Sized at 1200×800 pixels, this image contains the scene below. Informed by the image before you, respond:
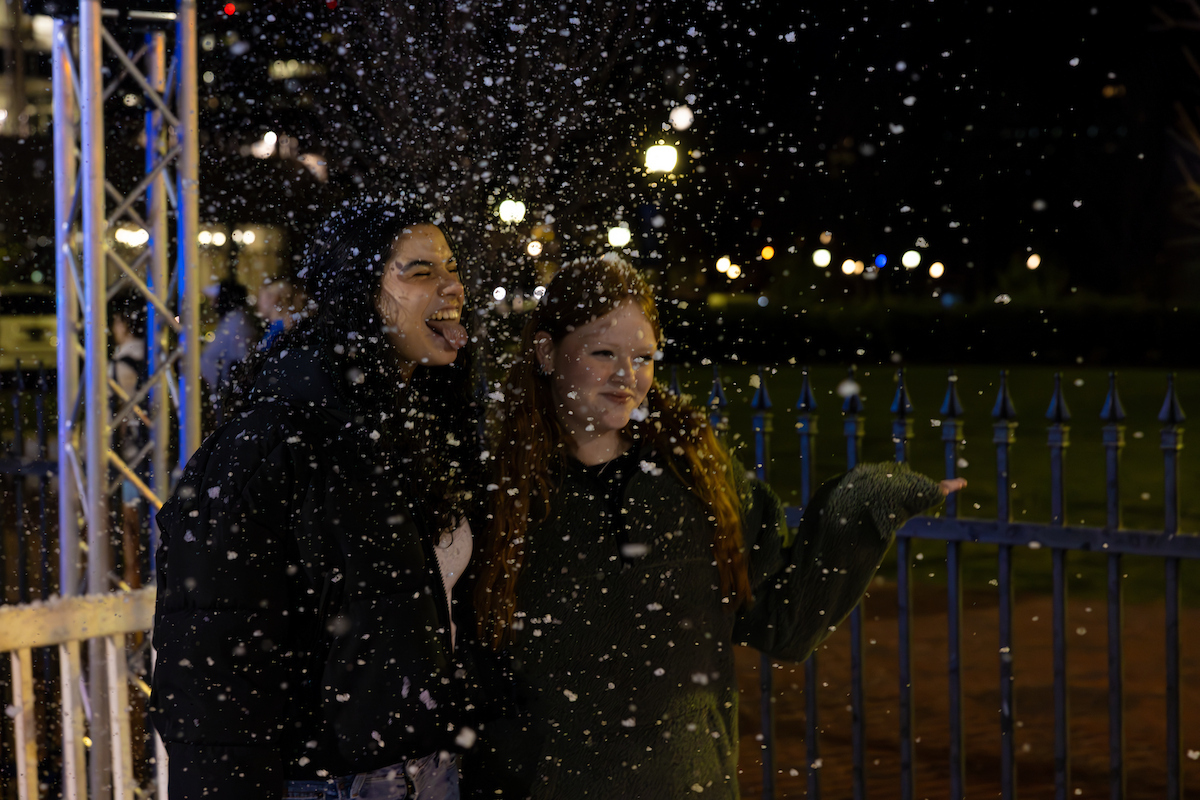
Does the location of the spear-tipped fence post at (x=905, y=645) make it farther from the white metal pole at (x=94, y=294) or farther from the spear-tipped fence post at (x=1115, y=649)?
the white metal pole at (x=94, y=294)

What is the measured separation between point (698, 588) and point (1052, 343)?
26.6 metres

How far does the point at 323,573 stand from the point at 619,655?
2.24 feet

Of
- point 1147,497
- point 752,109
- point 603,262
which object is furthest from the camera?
point 752,109

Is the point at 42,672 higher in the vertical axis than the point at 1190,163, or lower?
lower

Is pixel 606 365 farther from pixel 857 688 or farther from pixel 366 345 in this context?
pixel 857 688

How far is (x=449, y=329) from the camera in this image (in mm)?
2133

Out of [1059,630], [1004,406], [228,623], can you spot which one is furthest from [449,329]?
[1059,630]

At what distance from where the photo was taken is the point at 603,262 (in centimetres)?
235

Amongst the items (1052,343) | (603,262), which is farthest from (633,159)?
(1052,343)

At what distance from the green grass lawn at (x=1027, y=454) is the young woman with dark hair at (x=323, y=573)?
264 cm

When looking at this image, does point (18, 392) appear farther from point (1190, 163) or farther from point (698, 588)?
point (1190, 163)

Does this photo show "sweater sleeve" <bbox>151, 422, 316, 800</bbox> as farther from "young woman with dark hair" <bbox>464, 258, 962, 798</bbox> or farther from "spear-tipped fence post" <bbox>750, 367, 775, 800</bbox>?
"spear-tipped fence post" <bbox>750, 367, 775, 800</bbox>

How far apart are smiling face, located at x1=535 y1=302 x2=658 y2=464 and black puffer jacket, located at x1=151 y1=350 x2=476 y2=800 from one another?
0.49 meters

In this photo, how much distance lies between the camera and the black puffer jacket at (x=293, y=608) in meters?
1.81
